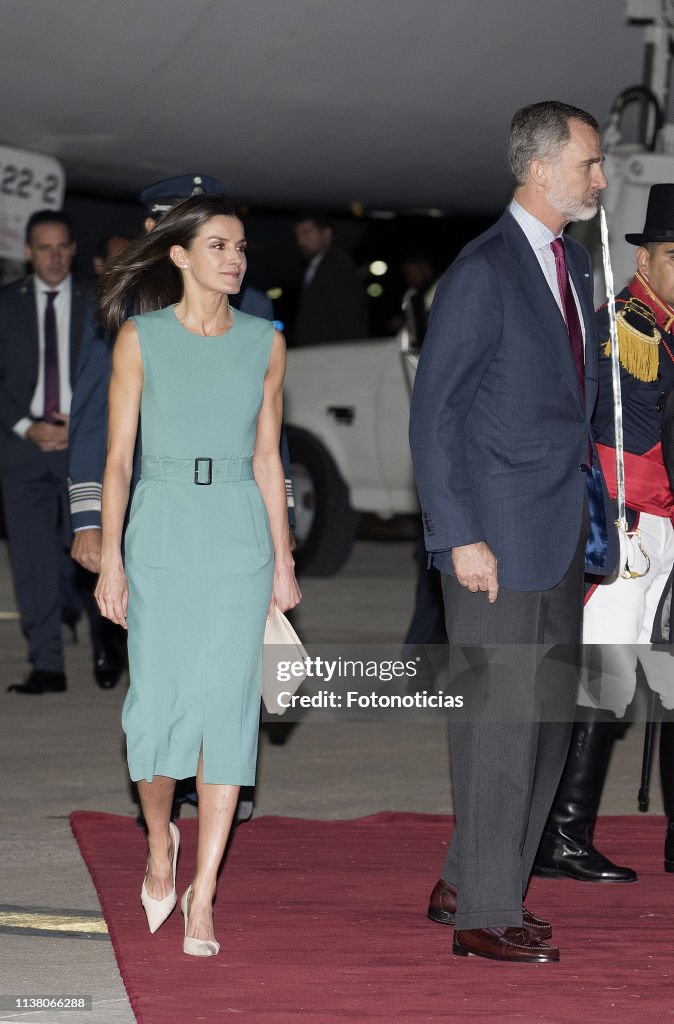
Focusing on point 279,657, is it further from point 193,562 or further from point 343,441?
point 343,441

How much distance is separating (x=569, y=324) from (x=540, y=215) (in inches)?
10.2

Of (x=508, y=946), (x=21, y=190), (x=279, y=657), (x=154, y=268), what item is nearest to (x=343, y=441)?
(x=21, y=190)

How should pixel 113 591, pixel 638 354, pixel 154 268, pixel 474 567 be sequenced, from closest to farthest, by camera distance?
pixel 474 567
pixel 113 591
pixel 154 268
pixel 638 354

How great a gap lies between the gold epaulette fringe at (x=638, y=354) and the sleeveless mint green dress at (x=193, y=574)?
1.26m

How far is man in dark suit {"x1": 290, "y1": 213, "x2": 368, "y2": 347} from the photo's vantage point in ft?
38.2

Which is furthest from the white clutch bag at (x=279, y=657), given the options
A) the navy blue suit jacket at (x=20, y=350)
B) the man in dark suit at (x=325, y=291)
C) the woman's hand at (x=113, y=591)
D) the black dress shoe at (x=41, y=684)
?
the man in dark suit at (x=325, y=291)

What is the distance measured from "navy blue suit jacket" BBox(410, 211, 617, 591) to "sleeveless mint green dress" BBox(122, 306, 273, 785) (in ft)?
1.49

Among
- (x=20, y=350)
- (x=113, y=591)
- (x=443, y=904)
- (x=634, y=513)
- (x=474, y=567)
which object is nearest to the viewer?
(x=474, y=567)

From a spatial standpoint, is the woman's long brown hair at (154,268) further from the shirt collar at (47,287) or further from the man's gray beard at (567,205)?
the shirt collar at (47,287)

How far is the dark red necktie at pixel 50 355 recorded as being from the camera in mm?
8133

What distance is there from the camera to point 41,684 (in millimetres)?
7977

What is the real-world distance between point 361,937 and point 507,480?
1.17 metres

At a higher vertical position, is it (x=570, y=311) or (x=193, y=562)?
(x=570, y=311)

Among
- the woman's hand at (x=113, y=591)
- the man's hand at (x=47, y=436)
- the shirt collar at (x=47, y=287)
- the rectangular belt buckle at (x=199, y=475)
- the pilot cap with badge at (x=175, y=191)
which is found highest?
the pilot cap with badge at (x=175, y=191)
